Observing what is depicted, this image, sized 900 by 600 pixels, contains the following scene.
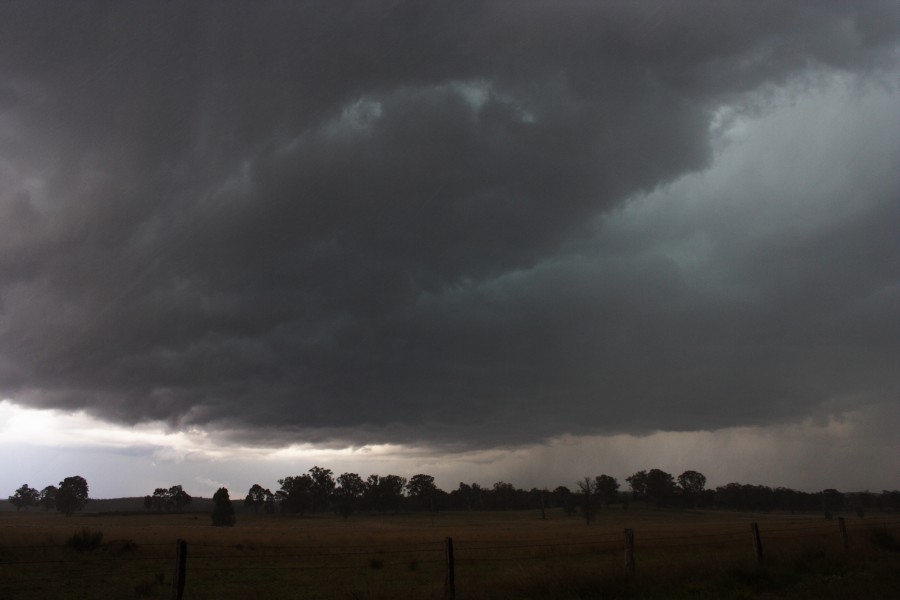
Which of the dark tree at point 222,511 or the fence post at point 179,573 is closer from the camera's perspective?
the fence post at point 179,573

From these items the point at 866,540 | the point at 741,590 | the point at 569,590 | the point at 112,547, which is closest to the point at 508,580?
the point at 569,590

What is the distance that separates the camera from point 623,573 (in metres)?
16.8

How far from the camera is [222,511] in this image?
408 feet

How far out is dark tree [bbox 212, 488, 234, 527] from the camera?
4830 inches

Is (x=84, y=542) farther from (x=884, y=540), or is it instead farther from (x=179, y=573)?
(x=884, y=540)

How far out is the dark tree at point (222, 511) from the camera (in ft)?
403

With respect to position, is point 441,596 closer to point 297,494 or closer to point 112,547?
point 112,547

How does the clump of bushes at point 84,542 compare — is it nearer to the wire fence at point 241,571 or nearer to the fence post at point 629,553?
the wire fence at point 241,571

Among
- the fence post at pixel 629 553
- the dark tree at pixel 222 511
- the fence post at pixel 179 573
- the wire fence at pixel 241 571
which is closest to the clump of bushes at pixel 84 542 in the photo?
the wire fence at pixel 241 571

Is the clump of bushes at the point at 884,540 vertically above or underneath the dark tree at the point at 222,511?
above

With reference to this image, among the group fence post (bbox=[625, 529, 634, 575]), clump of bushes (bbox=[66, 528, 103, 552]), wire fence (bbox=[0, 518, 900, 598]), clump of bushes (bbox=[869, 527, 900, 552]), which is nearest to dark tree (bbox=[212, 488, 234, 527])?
wire fence (bbox=[0, 518, 900, 598])

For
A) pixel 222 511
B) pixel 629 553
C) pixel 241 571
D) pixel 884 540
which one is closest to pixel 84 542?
pixel 241 571

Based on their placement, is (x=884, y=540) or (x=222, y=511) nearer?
(x=884, y=540)

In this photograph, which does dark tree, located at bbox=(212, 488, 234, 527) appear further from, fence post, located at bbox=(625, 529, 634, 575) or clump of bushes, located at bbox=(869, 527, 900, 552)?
fence post, located at bbox=(625, 529, 634, 575)
